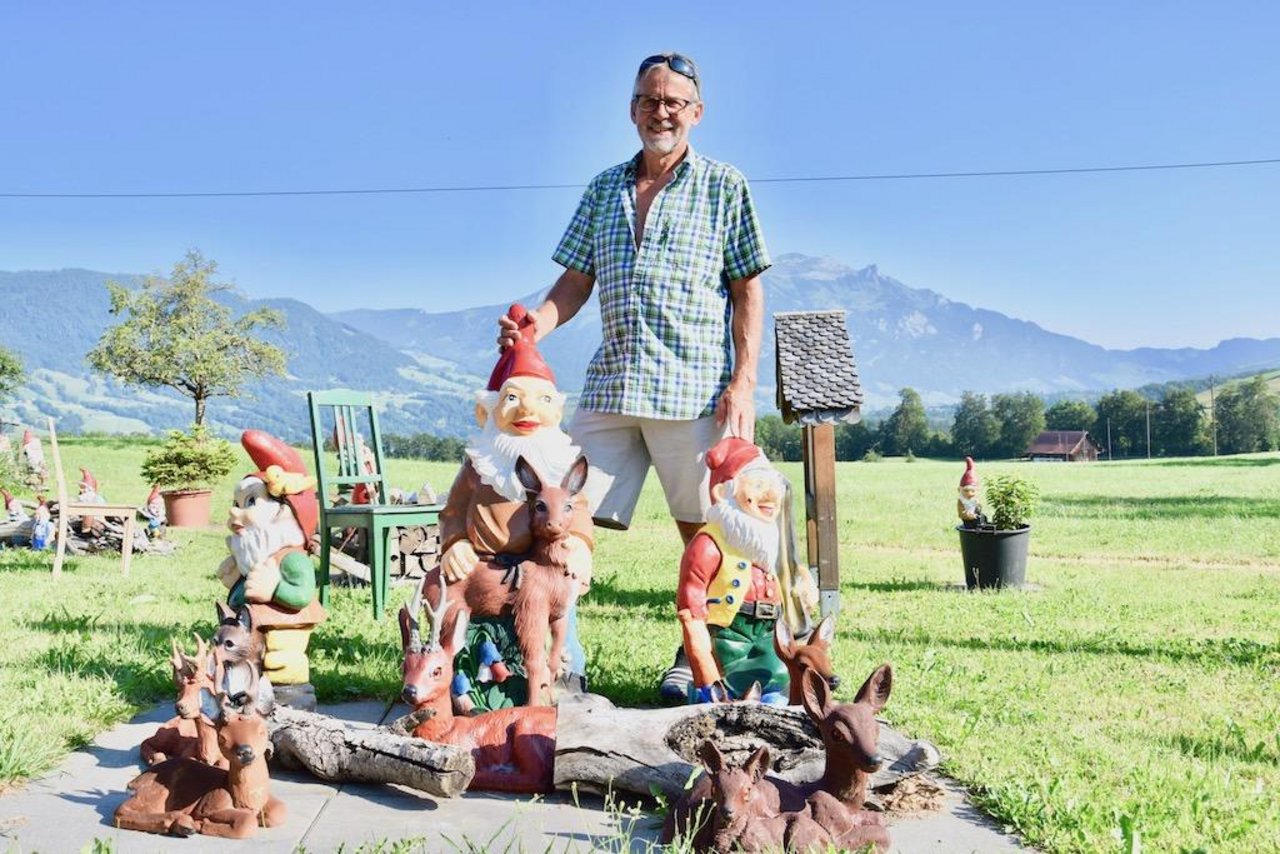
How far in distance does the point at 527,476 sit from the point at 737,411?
0.91m

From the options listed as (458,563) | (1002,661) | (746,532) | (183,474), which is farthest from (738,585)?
(183,474)

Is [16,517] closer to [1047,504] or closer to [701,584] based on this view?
[701,584]

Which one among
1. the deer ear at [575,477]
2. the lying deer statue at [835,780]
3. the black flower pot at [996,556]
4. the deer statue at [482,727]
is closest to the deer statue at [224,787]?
the deer statue at [482,727]

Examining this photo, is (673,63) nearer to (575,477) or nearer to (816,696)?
(575,477)

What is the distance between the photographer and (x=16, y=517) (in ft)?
36.0

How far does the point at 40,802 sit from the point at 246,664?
2.47ft

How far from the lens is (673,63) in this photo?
4.17m

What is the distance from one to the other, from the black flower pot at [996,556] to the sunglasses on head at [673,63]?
218 inches

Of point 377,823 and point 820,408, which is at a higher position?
point 820,408

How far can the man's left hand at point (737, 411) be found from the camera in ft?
13.8

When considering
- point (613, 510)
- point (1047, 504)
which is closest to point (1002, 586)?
point (613, 510)

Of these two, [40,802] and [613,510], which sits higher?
[613,510]

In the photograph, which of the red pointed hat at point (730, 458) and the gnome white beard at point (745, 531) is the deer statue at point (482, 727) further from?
the red pointed hat at point (730, 458)

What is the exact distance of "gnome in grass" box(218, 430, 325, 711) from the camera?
3.94 meters
